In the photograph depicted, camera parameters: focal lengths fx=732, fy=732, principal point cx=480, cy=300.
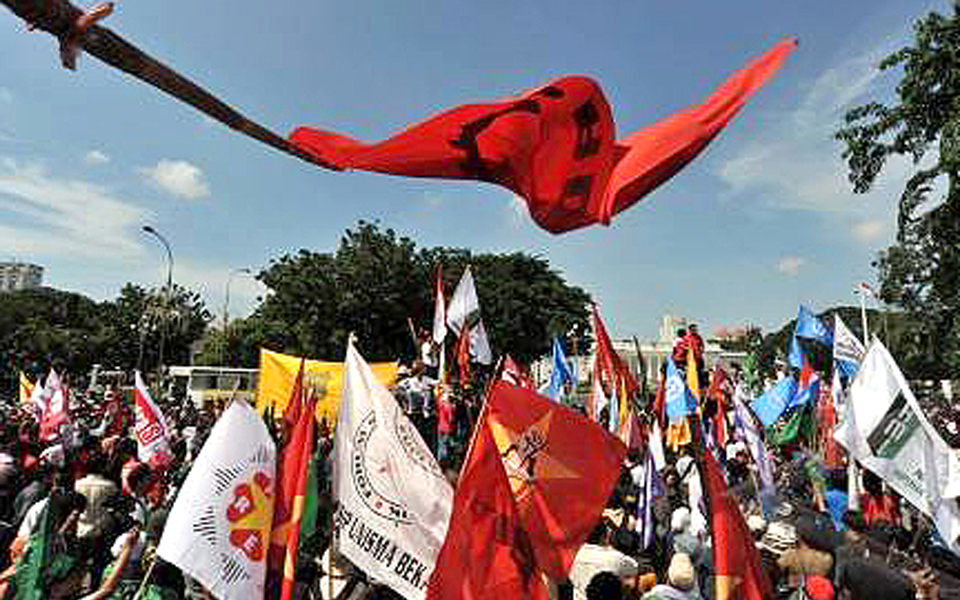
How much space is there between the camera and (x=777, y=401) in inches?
549

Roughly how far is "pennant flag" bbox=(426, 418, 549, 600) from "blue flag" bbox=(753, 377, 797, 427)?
1127 centimetres

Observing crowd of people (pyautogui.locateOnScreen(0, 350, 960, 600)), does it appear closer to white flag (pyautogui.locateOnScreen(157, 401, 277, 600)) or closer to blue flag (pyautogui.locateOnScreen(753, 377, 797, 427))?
white flag (pyautogui.locateOnScreen(157, 401, 277, 600))

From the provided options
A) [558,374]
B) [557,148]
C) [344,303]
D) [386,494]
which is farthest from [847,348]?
[344,303]

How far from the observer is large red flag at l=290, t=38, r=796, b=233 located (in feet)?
12.9

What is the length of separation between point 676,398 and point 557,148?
636 centimetres

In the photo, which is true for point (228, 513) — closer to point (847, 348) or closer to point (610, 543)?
point (610, 543)

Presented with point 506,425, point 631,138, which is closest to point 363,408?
point 506,425

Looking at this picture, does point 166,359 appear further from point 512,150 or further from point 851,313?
point 851,313

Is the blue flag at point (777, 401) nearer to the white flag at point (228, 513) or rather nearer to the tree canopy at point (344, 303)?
the white flag at point (228, 513)

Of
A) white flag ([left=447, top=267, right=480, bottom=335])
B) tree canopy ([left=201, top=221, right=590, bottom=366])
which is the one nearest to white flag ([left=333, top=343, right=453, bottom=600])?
white flag ([left=447, top=267, right=480, bottom=335])

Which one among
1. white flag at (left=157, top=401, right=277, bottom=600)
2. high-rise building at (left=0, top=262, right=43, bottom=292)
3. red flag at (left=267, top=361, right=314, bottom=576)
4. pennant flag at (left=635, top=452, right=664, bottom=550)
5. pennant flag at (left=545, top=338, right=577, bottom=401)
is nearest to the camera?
white flag at (left=157, top=401, right=277, bottom=600)

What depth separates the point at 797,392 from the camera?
1367cm

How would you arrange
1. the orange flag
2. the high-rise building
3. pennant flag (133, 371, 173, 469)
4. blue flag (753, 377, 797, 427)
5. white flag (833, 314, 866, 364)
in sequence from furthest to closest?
the high-rise building → blue flag (753, 377, 797, 427) → white flag (833, 314, 866, 364) → pennant flag (133, 371, 173, 469) → the orange flag

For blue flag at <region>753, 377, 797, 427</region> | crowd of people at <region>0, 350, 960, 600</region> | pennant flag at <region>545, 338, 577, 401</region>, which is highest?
pennant flag at <region>545, 338, 577, 401</region>
